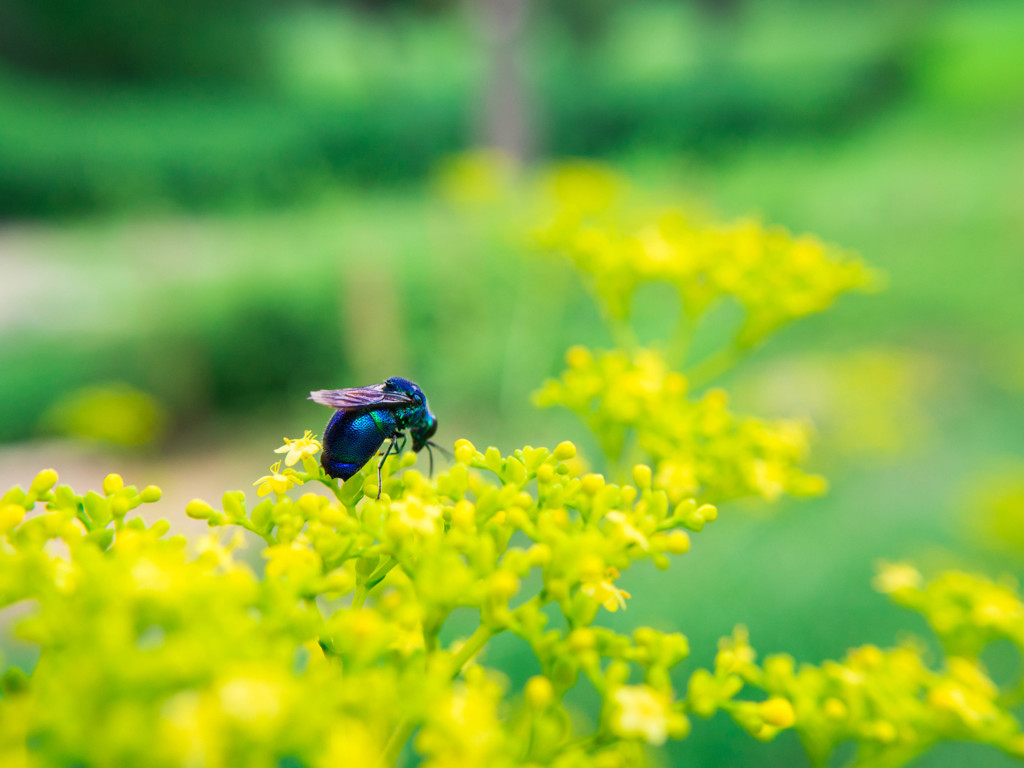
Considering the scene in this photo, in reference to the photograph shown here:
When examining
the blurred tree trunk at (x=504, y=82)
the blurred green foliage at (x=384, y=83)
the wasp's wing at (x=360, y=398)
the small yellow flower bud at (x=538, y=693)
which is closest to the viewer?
the small yellow flower bud at (x=538, y=693)

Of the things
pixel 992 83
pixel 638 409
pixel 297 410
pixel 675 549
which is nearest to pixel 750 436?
pixel 638 409

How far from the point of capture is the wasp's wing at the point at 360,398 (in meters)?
0.65

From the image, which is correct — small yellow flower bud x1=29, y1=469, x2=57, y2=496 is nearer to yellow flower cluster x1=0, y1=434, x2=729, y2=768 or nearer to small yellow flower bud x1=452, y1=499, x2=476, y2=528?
yellow flower cluster x1=0, y1=434, x2=729, y2=768

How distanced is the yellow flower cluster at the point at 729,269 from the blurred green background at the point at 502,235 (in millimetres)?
934

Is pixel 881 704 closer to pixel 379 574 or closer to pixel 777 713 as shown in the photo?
pixel 777 713

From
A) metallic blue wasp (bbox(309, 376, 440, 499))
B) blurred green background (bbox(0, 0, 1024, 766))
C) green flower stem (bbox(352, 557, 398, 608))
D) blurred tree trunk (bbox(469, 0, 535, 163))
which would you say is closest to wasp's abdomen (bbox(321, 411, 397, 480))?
metallic blue wasp (bbox(309, 376, 440, 499))

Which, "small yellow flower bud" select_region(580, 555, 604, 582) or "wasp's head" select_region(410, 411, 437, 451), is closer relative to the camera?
"small yellow flower bud" select_region(580, 555, 604, 582)

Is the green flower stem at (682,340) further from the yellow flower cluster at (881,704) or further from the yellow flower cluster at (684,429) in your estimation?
the yellow flower cluster at (881,704)

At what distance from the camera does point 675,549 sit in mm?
485

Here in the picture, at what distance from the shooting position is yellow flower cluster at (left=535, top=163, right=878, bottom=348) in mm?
957

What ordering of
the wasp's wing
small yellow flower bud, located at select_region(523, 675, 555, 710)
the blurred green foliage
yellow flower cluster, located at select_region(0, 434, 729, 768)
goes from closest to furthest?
yellow flower cluster, located at select_region(0, 434, 729, 768) → small yellow flower bud, located at select_region(523, 675, 555, 710) → the wasp's wing → the blurred green foliage

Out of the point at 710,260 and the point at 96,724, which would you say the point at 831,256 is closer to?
the point at 710,260

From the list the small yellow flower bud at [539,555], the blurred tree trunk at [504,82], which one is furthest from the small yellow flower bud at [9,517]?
the blurred tree trunk at [504,82]

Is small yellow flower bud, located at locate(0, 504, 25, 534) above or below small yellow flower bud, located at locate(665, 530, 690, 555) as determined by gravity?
above
